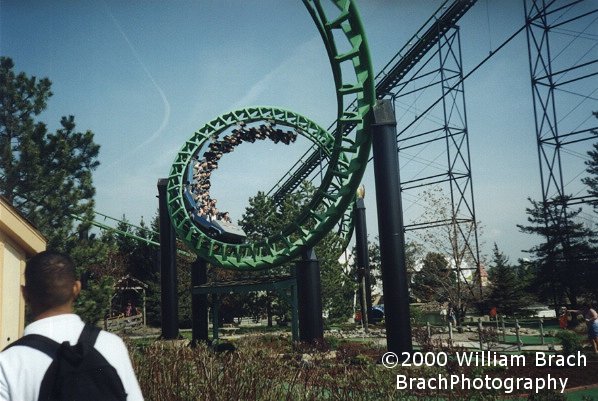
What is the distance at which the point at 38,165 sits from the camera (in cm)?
1839

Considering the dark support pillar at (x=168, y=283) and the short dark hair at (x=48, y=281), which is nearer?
the short dark hair at (x=48, y=281)

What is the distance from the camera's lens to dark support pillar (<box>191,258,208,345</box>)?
56.6 feet

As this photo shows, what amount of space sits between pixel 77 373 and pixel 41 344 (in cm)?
18

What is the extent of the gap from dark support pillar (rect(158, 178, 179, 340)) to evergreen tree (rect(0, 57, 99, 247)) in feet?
13.5

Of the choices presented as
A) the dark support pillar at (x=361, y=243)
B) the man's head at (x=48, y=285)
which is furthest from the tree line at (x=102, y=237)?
the man's head at (x=48, y=285)

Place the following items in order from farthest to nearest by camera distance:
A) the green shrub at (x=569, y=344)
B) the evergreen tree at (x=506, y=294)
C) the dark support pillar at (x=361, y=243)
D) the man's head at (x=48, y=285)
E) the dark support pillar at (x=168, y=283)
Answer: the evergreen tree at (x=506, y=294), the dark support pillar at (x=361, y=243), the dark support pillar at (x=168, y=283), the green shrub at (x=569, y=344), the man's head at (x=48, y=285)

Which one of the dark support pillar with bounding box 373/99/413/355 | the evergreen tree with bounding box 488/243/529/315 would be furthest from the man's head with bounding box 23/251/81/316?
the evergreen tree with bounding box 488/243/529/315

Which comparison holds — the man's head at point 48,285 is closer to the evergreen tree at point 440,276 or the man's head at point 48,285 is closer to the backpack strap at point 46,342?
the backpack strap at point 46,342

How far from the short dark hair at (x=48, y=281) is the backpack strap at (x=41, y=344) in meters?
0.18

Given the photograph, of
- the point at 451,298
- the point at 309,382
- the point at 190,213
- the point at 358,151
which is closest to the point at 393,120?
the point at 358,151

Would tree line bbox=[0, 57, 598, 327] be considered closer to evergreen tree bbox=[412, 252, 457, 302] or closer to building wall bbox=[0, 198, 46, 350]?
evergreen tree bbox=[412, 252, 457, 302]

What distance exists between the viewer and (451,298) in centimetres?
2594

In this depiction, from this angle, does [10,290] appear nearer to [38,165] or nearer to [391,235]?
[391,235]

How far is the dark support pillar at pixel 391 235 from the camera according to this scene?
980cm
